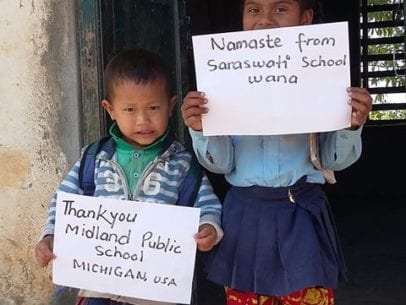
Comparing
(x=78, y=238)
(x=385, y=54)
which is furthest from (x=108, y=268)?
(x=385, y=54)

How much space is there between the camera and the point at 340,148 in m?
1.97

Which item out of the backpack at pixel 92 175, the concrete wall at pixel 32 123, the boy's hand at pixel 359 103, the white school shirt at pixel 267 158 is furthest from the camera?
the concrete wall at pixel 32 123

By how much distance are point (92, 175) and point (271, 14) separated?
0.70 m

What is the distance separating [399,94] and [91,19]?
239 inches

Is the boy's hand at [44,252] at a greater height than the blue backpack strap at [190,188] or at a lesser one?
lesser

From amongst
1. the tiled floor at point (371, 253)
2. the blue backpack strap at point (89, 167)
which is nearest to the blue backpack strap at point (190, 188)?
the blue backpack strap at point (89, 167)

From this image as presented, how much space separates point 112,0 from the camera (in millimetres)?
2812

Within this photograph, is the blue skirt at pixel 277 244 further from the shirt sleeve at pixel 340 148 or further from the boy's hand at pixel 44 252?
the boy's hand at pixel 44 252

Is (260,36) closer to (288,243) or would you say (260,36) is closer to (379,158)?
(288,243)

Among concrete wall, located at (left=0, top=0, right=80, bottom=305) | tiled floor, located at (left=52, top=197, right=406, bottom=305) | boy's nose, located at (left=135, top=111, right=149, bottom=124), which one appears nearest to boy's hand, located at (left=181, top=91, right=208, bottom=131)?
boy's nose, located at (left=135, top=111, right=149, bottom=124)

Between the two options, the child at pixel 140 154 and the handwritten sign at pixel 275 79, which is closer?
the handwritten sign at pixel 275 79

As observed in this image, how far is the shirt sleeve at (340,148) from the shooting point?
1.94 m

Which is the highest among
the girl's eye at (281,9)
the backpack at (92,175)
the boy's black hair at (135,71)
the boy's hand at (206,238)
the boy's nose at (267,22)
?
the girl's eye at (281,9)

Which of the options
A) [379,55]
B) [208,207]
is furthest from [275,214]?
[379,55]
